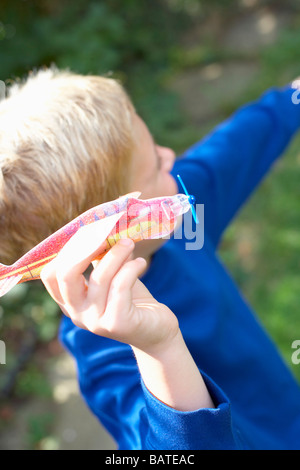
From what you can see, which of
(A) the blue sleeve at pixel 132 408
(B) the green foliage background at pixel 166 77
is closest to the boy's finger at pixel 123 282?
(A) the blue sleeve at pixel 132 408

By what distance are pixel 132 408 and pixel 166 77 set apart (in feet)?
13.8

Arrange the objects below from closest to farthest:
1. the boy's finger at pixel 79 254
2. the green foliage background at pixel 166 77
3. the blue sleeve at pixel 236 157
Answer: the boy's finger at pixel 79 254, the blue sleeve at pixel 236 157, the green foliage background at pixel 166 77

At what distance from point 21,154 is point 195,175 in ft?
2.22

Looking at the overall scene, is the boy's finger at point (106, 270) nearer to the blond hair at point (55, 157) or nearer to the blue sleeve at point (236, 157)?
the blond hair at point (55, 157)

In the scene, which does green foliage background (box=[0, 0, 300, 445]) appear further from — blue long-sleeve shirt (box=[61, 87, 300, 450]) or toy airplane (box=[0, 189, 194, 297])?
toy airplane (box=[0, 189, 194, 297])

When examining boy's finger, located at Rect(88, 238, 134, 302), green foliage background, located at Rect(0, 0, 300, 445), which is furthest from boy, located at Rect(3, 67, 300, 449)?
green foliage background, located at Rect(0, 0, 300, 445)

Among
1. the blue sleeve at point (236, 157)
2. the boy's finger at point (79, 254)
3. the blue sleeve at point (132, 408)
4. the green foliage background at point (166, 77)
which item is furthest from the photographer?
the green foliage background at point (166, 77)

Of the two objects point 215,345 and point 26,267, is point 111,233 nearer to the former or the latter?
point 26,267

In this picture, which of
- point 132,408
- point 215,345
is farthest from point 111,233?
point 215,345

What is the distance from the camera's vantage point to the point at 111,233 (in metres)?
0.65

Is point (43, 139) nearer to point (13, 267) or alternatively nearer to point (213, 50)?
point (13, 267)

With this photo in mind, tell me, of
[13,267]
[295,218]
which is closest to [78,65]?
[295,218]

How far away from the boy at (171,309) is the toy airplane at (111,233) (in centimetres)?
2

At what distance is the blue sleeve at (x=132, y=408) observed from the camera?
78cm
